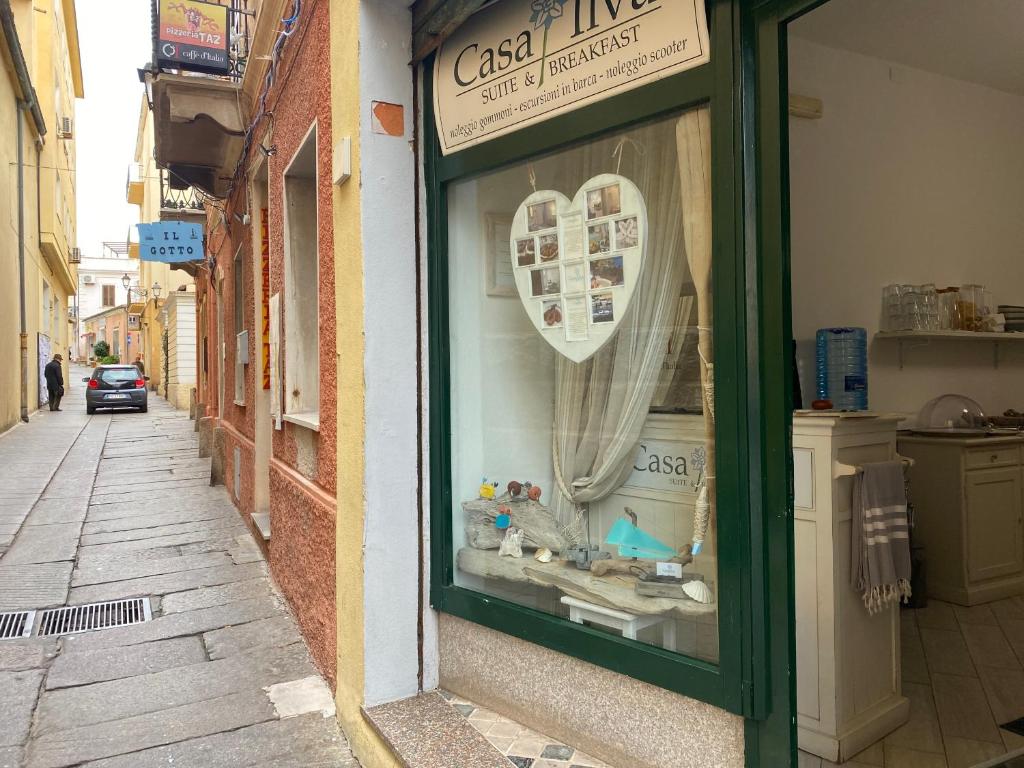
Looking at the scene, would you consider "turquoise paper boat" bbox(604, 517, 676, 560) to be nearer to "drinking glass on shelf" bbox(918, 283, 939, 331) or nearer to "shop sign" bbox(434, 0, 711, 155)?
"shop sign" bbox(434, 0, 711, 155)

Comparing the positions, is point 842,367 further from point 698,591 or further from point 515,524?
point 698,591

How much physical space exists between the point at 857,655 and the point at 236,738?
2639 millimetres

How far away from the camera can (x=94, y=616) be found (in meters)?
4.97

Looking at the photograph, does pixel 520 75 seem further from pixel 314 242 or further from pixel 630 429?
pixel 314 242

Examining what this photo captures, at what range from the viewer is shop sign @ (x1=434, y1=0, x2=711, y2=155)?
7.86ft

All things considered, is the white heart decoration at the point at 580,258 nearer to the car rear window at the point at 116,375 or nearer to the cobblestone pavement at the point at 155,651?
the cobblestone pavement at the point at 155,651

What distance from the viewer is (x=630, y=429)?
2.87 meters

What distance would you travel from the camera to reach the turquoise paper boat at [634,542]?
2.67 meters

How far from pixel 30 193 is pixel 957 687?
22435mm

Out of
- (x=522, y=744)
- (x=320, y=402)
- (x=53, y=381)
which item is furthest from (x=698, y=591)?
(x=53, y=381)

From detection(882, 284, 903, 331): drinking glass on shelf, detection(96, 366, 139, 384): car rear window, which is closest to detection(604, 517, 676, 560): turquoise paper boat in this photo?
detection(882, 284, 903, 331): drinking glass on shelf

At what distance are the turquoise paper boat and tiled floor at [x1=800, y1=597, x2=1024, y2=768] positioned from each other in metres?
1.19

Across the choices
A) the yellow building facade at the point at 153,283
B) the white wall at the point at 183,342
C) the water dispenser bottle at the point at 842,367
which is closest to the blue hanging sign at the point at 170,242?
the water dispenser bottle at the point at 842,367

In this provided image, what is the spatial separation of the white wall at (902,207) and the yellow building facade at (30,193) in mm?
15577
